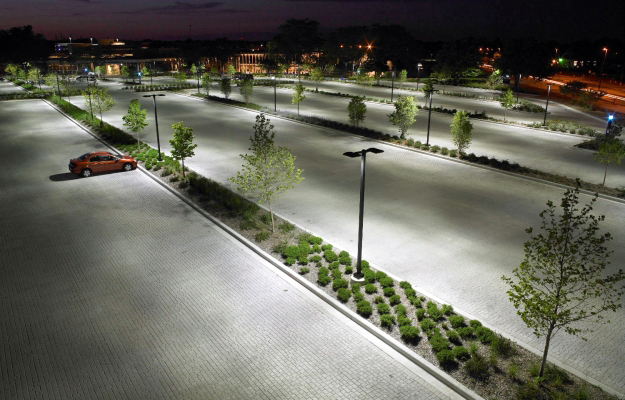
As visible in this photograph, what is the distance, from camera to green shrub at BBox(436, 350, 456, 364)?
10.1 meters

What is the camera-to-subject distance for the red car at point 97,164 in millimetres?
23688

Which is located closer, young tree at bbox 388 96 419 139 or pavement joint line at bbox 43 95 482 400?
pavement joint line at bbox 43 95 482 400

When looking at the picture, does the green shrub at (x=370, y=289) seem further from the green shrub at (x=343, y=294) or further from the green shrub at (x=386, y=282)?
the green shrub at (x=343, y=294)

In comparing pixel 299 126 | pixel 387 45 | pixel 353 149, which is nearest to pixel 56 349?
pixel 353 149

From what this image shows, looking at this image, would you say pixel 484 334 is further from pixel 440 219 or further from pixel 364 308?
pixel 440 219

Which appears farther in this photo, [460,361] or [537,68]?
[537,68]

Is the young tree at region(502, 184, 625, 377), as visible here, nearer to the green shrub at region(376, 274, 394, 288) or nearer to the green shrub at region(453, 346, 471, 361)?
the green shrub at region(453, 346, 471, 361)

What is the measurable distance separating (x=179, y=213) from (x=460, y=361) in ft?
43.5

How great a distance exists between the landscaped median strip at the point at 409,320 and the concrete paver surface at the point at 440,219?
0.93m

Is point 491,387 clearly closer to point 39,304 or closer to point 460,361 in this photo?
point 460,361

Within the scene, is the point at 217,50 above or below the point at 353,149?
above

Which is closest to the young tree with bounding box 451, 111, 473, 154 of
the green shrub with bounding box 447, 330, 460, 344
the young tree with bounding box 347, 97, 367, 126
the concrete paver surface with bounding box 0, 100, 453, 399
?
the young tree with bounding box 347, 97, 367, 126

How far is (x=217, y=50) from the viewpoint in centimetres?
12394

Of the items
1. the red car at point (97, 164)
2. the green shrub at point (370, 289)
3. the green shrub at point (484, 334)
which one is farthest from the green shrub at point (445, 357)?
the red car at point (97, 164)
